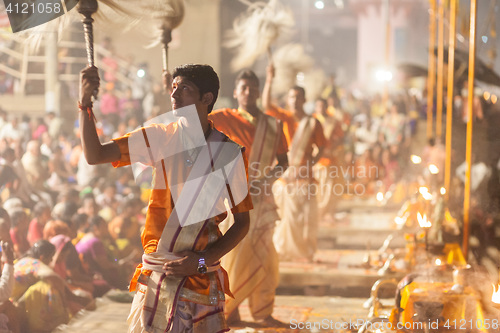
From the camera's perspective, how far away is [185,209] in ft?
11.8

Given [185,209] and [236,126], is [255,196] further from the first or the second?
[185,209]

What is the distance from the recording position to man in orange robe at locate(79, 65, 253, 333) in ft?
11.8

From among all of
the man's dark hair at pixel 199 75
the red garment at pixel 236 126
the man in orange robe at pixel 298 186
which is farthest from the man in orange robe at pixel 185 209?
the man in orange robe at pixel 298 186

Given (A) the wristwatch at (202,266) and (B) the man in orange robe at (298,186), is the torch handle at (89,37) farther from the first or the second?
(B) the man in orange robe at (298,186)

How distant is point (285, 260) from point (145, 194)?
217 cm

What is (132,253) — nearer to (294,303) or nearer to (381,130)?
→ (294,303)

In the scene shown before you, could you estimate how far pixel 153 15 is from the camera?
5180mm

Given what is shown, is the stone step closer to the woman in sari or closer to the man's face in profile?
the woman in sari

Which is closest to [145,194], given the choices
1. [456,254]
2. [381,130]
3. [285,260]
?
[285,260]

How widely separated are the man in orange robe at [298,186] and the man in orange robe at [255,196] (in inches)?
80.0

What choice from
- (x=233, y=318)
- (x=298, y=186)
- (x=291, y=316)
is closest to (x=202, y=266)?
(x=233, y=318)

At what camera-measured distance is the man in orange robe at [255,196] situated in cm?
653

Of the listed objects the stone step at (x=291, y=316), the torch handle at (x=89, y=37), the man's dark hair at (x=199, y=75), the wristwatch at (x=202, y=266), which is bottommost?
the stone step at (x=291, y=316)

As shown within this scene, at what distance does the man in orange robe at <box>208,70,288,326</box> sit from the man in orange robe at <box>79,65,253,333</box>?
9.03 feet
